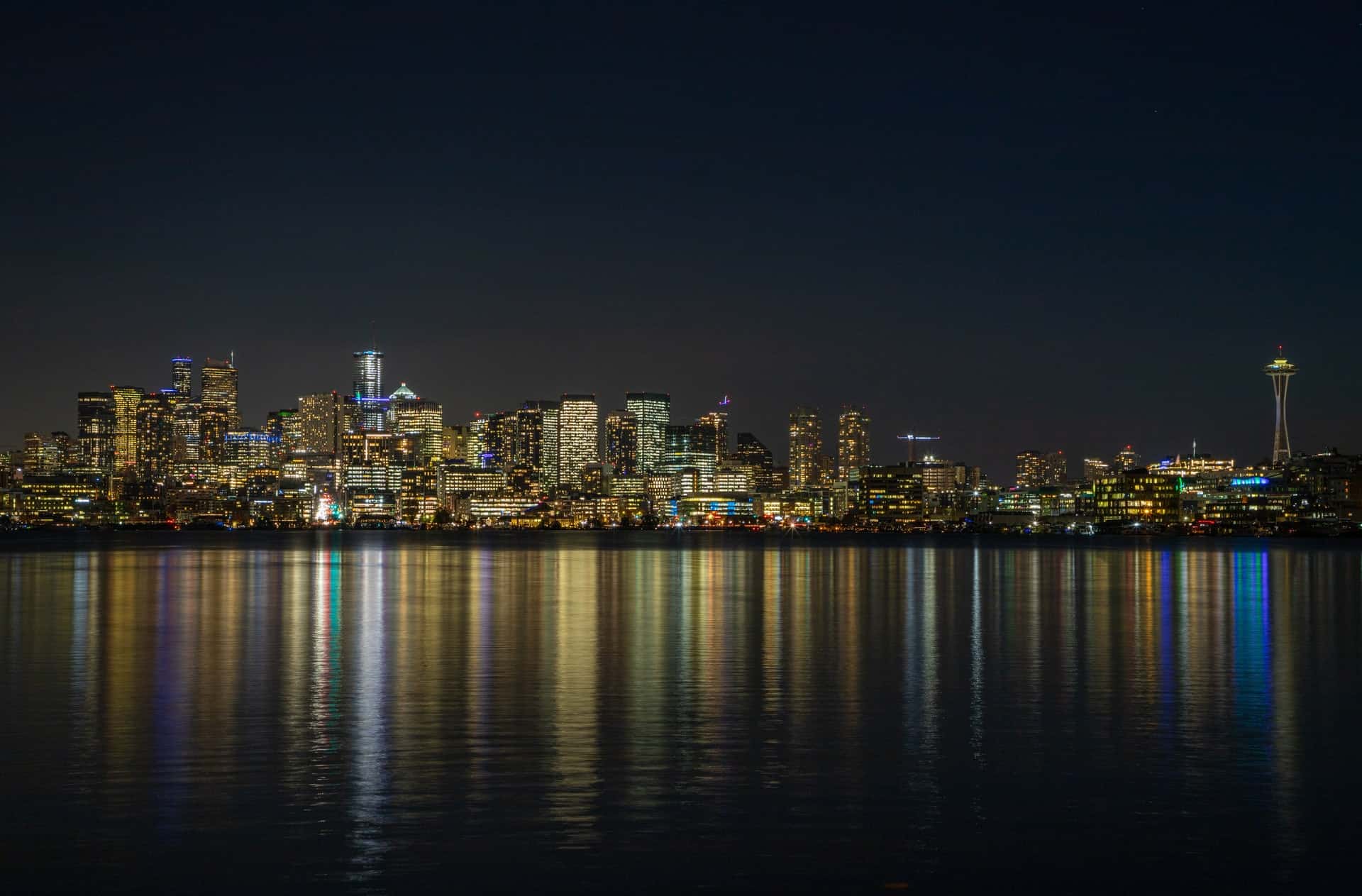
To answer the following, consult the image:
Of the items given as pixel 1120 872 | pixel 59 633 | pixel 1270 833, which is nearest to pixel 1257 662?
pixel 1270 833

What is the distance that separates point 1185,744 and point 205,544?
126198mm

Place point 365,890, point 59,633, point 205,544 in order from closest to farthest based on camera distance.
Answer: point 365,890 → point 59,633 → point 205,544

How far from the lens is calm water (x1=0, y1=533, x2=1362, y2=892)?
1309 centimetres

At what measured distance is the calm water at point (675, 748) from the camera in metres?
13.1

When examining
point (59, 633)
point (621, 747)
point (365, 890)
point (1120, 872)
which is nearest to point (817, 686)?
point (621, 747)

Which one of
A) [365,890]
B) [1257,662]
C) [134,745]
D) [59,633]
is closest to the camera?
[365,890]

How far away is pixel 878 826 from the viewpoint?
14367mm

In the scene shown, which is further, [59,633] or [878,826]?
[59,633]

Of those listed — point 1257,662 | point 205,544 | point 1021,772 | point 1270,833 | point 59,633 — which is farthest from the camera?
point 205,544

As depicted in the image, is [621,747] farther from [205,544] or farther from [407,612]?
[205,544]

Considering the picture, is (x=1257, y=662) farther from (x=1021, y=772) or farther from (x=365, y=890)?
(x=365, y=890)

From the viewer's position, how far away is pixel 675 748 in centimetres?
1878

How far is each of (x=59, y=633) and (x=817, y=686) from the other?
67.0 ft

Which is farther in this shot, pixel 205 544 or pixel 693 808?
pixel 205 544
